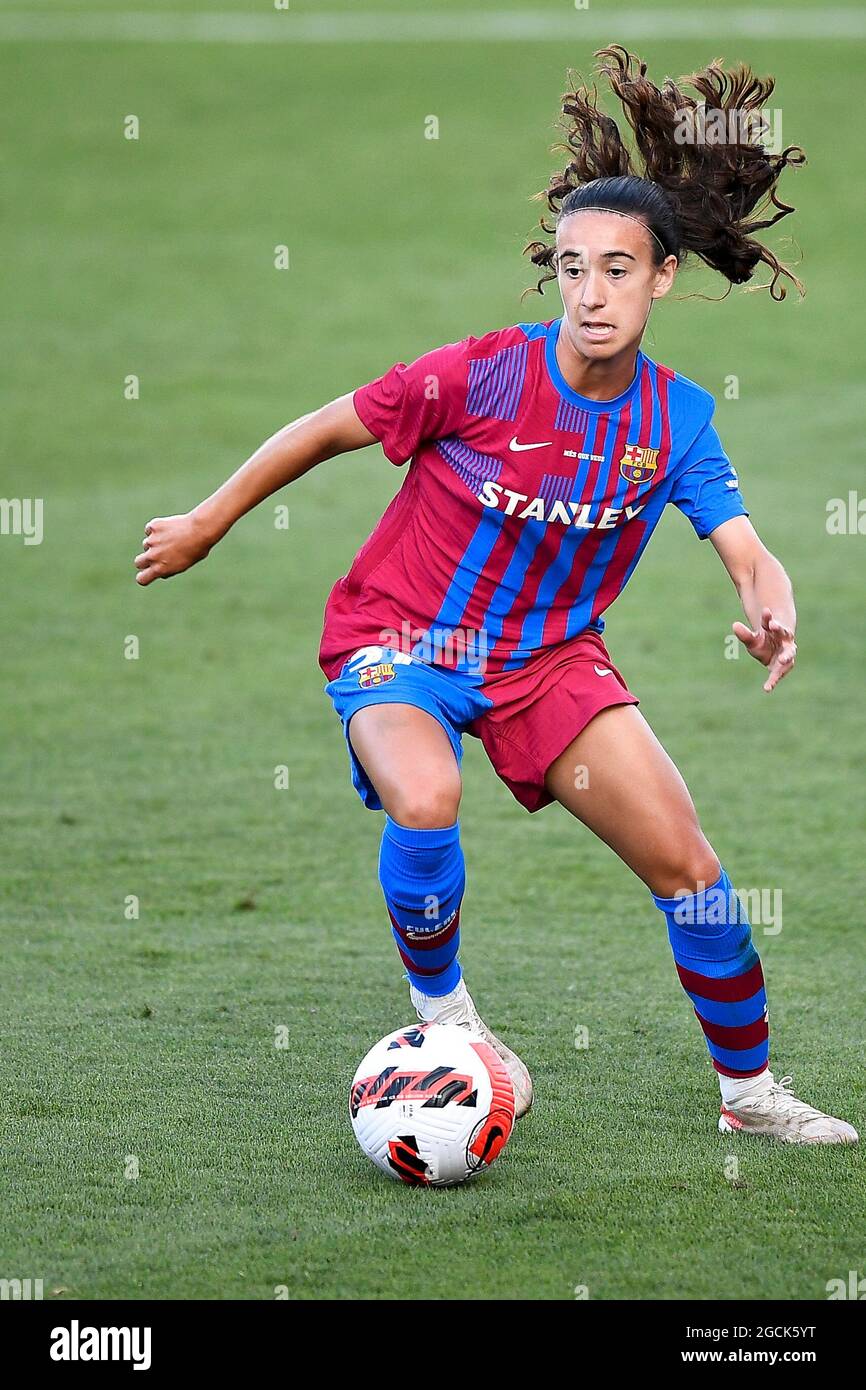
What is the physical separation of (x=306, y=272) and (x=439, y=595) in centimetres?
1446

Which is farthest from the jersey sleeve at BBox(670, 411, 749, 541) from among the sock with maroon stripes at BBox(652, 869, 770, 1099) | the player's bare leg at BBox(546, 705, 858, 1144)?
the sock with maroon stripes at BBox(652, 869, 770, 1099)

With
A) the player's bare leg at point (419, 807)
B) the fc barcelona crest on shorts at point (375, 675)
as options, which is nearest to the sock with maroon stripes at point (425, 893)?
the player's bare leg at point (419, 807)

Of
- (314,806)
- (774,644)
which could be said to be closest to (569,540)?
(774,644)

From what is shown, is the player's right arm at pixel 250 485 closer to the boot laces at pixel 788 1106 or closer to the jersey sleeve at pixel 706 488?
the jersey sleeve at pixel 706 488

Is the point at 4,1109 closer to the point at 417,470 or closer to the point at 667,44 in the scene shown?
the point at 417,470

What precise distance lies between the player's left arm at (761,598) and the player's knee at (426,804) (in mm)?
733

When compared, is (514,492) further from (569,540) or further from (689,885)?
(689,885)

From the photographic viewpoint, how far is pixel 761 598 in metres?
3.93

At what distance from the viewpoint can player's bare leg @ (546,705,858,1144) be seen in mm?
3994

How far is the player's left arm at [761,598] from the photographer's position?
3.77 m

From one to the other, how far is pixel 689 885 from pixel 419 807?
0.63 meters

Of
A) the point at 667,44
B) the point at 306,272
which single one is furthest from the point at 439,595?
the point at 667,44

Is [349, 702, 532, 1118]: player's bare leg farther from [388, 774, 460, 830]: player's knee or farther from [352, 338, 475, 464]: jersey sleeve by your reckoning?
[352, 338, 475, 464]: jersey sleeve

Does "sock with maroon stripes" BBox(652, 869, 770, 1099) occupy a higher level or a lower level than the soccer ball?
higher
